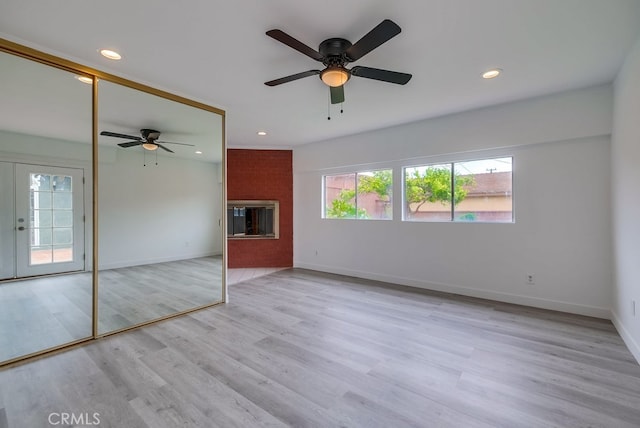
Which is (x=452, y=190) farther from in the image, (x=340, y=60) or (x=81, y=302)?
(x=81, y=302)

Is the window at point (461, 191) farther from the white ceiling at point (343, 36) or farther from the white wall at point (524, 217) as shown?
the white ceiling at point (343, 36)

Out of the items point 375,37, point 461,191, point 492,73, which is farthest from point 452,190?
point 375,37

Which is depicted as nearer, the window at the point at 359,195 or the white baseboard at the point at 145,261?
the white baseboard at the point at 145,261

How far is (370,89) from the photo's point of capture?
3240 millimetres

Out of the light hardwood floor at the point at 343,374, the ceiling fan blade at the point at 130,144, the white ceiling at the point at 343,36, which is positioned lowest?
the light hardwood floor at the point at 343,374

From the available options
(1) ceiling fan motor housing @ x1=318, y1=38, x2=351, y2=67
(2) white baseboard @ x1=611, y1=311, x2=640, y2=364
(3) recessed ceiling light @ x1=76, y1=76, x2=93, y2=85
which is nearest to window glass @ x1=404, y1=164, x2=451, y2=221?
(2) white baseboard @ x1=611, y1=311, x2=640, y2=364

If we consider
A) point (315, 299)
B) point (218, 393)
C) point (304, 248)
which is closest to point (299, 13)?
point (218, 393)

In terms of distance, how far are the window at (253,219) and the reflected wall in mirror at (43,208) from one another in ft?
10.5

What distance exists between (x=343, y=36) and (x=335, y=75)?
290mm

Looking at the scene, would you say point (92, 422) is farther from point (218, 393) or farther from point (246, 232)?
point (246, 232)

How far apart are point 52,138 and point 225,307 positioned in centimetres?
261

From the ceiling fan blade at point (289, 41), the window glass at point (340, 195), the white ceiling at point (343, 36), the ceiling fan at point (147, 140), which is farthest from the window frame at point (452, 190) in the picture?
the ceiling fan at point (147, 140)

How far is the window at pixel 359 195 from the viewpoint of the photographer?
5.03m

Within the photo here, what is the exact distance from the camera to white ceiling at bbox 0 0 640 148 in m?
1.93
